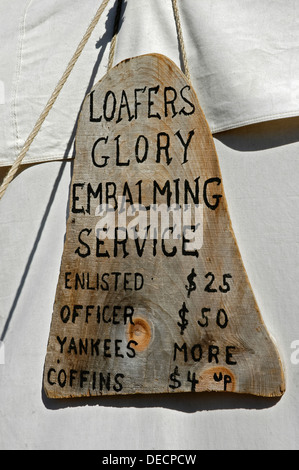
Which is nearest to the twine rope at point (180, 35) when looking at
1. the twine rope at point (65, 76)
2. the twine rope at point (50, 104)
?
the twine rope at point (65, 76)

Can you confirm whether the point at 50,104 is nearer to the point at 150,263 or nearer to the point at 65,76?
the point at 65,76

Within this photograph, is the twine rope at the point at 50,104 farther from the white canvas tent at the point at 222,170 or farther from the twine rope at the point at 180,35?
the twine rope at the point at 180,35

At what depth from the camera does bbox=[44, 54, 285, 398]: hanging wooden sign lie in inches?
35.9

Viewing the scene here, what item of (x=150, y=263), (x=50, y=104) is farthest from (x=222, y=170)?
(x=50, y=104)

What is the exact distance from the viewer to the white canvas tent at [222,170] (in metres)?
0.91

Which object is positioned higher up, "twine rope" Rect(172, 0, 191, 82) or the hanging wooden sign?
"twine rope" Rect(172, 0, 191, 82)

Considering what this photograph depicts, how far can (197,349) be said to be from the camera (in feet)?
3.01

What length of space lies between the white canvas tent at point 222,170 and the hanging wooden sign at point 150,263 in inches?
1.7

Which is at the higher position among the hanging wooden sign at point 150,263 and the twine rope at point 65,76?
the twine rope at point 65,76

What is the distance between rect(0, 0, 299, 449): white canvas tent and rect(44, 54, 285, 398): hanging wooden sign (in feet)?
0.14

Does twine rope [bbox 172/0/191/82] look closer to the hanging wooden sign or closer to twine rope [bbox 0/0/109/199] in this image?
the hanging wooden sign

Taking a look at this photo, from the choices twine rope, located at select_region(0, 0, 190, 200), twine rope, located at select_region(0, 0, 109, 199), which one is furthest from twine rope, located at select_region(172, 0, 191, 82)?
twine rope, located at select_region(0, 0, 109, 199)

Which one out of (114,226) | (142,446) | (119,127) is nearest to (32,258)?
(114,226)

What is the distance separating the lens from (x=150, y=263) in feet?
3.09
